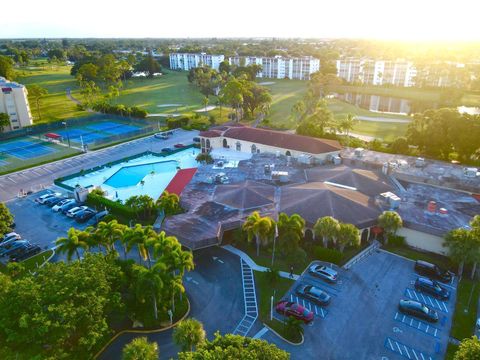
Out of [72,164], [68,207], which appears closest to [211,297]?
[68,207]

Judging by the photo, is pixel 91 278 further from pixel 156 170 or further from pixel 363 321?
pixel 156 170

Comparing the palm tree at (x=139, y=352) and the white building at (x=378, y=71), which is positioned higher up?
the white building at (x=378, y=71)

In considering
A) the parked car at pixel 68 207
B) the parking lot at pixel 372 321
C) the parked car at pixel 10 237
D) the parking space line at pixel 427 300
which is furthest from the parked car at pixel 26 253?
the parking space line at pixel 427 300

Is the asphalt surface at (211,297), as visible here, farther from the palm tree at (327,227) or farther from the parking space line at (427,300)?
the parking space line at (427,300)

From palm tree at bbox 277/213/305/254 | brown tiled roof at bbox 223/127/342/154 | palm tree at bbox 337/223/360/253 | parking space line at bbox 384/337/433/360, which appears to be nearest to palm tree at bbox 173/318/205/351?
palm tree at bbox 277/213/305/254

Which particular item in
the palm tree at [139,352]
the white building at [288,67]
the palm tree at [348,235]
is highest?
the white building at [288,67]

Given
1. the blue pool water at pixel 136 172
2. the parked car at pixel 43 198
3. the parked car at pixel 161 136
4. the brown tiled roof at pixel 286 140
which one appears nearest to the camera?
the parked car at pixel 43 198

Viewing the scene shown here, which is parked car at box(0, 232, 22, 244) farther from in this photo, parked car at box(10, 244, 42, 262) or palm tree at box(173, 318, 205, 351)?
palm tree at box(173, 318, 205, 351)
